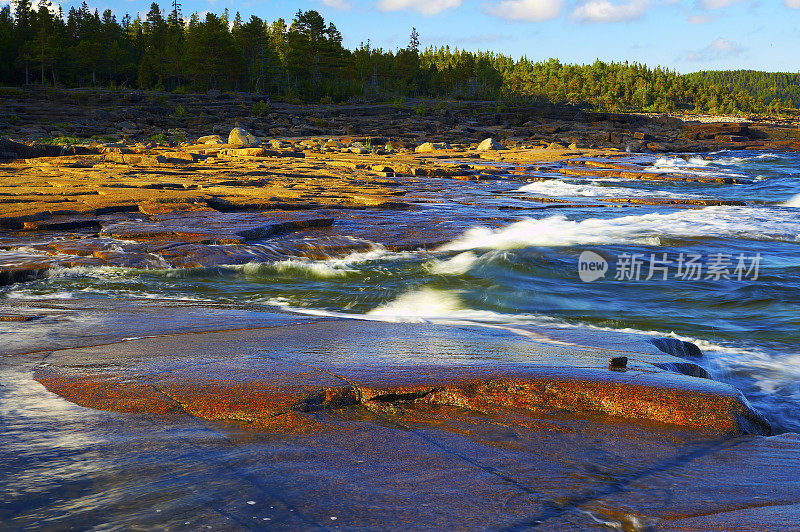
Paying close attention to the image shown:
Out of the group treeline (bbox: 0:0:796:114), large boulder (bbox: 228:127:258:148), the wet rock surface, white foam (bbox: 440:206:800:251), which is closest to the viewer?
the wet rock surface

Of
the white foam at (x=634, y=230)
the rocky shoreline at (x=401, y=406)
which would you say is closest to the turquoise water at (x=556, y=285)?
the white foam at (x=634, y=230)

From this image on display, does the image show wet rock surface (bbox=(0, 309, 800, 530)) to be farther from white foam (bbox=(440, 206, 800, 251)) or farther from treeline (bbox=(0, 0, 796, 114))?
treeline (bbox=(0, 0, 796, 114))

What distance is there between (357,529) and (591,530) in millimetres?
628

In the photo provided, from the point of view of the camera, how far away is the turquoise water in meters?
5.43

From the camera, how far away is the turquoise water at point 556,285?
5426 millimetres

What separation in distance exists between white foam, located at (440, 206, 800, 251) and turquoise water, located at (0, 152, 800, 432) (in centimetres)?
4

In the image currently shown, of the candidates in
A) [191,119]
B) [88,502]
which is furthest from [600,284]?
[191,119]

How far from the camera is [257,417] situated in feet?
8.04

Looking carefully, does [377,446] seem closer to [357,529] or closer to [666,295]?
[357,529]

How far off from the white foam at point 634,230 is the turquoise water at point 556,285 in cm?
4

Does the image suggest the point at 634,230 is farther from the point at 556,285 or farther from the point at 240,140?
→ the point at 240,140

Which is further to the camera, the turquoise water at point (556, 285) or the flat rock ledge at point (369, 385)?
the turquoise water at point (556, 285)

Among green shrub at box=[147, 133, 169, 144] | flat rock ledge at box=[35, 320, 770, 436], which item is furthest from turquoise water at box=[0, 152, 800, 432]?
green shrub at box=[147, 133, 169, 144]

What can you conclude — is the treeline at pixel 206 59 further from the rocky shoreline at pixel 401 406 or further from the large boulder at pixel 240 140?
the rocky shoreline at pixel 401 406
